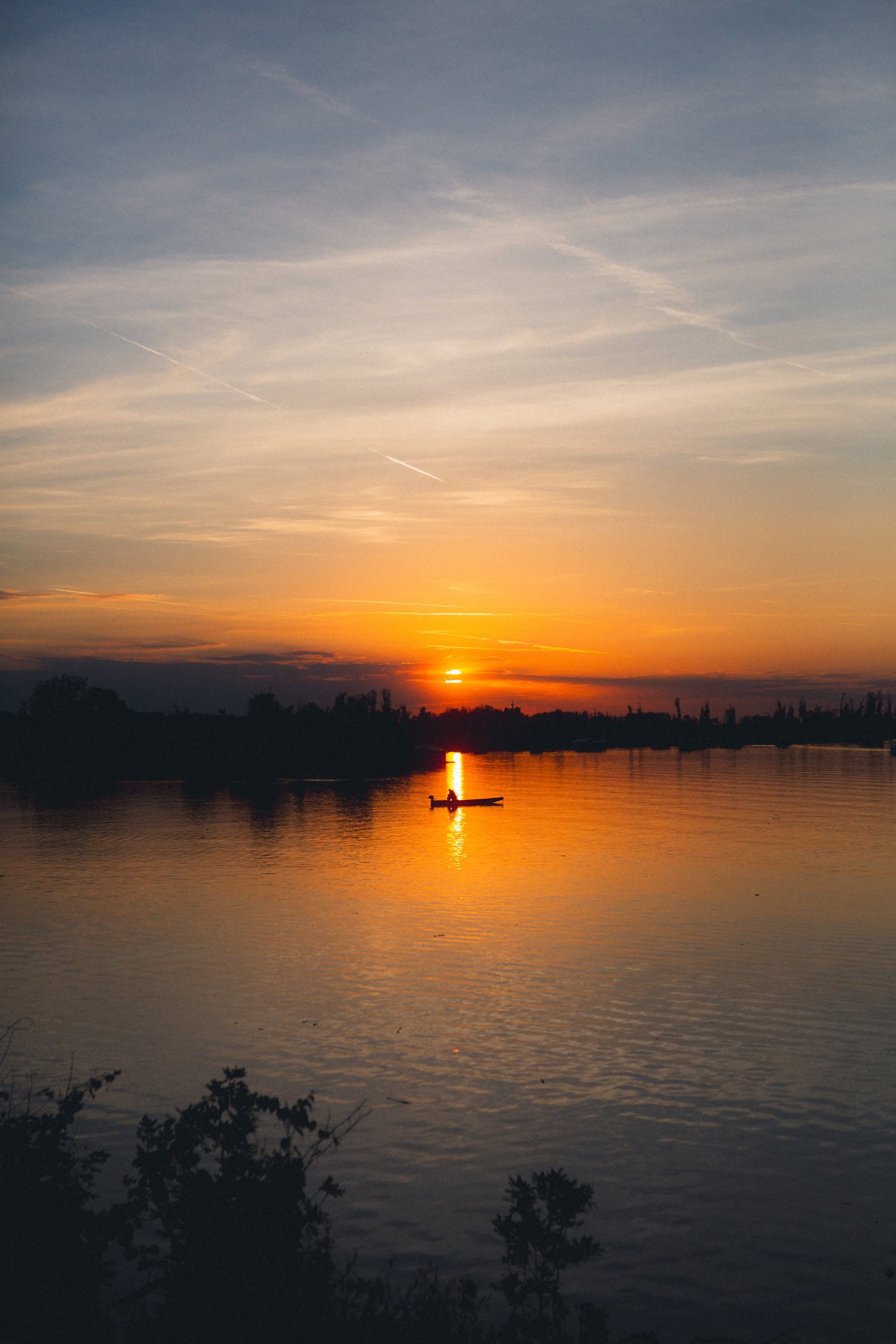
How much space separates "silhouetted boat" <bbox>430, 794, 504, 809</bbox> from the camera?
131250mm

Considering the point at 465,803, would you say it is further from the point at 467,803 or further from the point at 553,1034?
the point at 553,1034

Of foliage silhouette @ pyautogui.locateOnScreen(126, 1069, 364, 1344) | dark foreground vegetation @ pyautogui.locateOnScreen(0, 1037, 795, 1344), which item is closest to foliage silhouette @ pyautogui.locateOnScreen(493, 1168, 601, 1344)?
dark foreground vegetation @ pyautogui.locateOnScreen(0, 1037, 795, 1344)

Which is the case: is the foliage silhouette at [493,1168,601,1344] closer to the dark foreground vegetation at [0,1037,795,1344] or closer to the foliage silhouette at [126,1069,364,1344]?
the dark foreground vegetation at [0,1037,795,1344]

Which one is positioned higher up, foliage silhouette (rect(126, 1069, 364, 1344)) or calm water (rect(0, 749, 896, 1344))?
foliage silhouette (rect(126, 1069, 364, 1344))

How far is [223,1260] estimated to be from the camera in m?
11.7

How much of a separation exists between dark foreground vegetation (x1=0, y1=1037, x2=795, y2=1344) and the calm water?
9.75 feet

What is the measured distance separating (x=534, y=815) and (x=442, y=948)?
3055 inches

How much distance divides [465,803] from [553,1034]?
103m

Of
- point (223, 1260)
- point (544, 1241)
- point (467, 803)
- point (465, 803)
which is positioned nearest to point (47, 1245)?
point (223, 1260)

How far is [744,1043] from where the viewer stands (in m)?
28.4

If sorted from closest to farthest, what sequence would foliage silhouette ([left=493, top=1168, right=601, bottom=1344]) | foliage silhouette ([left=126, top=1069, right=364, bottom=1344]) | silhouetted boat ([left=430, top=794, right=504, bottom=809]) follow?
foliage silhouette ([left=126, top=1069, right=364, bottom=1344]) < foliage silhouette ([left=493, top=1168, right=601, bottom=1344]) < silhouetted boat ([left=430, top=794, right=504, bottom=809])

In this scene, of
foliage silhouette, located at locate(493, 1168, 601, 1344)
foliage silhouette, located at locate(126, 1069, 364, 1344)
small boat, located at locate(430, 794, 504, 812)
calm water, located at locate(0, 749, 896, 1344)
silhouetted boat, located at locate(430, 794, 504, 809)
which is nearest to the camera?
foliage silhouette, located at locate(126, 1069, 364, 1344)

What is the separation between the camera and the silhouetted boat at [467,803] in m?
131

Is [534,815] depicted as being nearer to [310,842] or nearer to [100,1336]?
[310,842]
